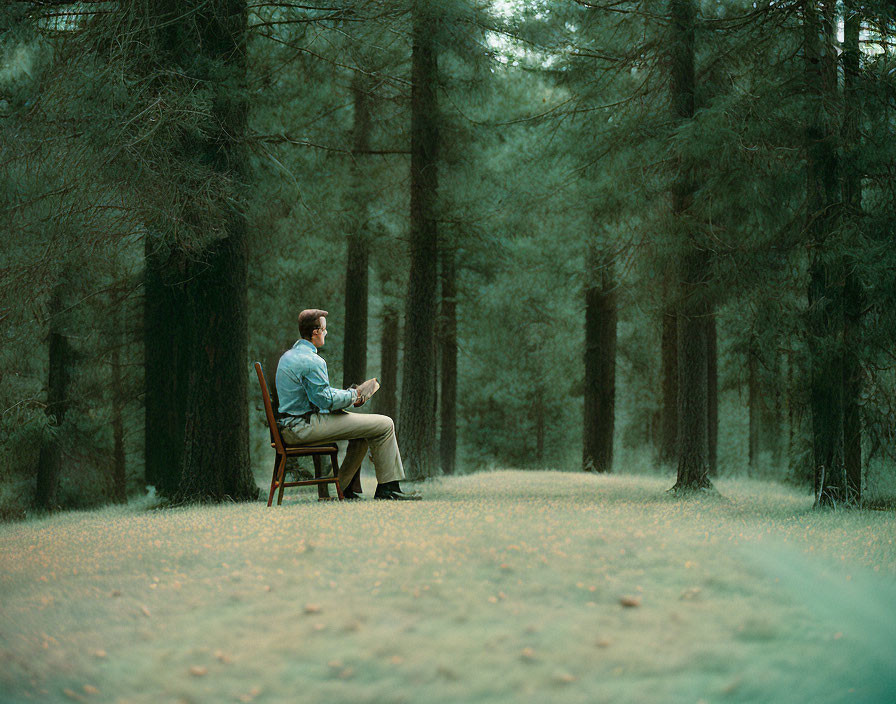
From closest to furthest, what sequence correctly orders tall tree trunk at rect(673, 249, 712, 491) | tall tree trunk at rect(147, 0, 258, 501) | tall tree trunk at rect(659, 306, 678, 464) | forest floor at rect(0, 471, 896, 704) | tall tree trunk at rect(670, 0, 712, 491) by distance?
forest floor at rect(0, 471, 896, 704), tall tree trunk at rect(147, 0, 258, 501), tall tree trunk at rect(670, 0, 712, 491), tall tree trunk at rect(673, 249, 712, 491), tall tree trunk at rect(659, 306, 678, 464)

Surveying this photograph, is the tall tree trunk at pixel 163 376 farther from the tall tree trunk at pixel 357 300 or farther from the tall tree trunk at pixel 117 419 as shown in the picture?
the tall tree trunk at pixel 357 300

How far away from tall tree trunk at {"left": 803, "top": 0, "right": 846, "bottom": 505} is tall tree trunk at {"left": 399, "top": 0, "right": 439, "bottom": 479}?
17.7 ft

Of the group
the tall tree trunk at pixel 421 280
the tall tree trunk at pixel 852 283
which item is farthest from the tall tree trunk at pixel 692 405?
the tall tree trunk at pixel 421 280

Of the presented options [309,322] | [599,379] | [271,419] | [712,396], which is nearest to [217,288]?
[309,322]

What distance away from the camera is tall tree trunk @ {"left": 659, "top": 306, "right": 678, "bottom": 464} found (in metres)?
15.5

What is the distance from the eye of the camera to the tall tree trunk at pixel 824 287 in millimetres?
7777

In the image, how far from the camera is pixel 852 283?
7.86 meters

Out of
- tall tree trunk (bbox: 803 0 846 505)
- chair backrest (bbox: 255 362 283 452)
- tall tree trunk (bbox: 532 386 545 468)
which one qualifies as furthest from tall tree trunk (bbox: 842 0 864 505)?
tall tree trunk (bbox: 532 386 545 468)

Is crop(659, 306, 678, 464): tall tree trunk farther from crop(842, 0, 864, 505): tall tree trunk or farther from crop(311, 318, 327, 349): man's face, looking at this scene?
crop(311, 318, 327, 349): man's face

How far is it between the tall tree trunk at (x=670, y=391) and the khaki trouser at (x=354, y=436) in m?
8.55

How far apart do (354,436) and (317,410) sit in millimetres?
448

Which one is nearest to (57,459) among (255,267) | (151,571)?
(255,267)

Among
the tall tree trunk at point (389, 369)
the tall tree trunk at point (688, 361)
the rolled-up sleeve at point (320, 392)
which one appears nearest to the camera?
the rolled-up sleeve at point (320, 392)

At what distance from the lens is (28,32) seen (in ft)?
28.1
